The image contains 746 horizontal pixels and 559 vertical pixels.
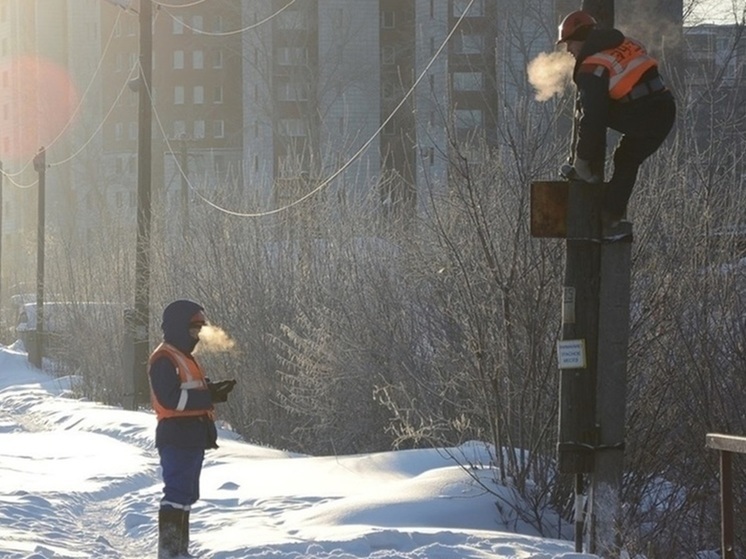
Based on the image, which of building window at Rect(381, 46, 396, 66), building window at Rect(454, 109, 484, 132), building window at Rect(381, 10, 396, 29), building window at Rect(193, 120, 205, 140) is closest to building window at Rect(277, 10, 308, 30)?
building window at Rect(381, 46, 396, 66)

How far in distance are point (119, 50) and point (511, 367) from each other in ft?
271

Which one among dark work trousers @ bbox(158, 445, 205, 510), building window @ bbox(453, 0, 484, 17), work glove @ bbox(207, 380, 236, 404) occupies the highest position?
building window @ bbox(453, 0, 484, 17)

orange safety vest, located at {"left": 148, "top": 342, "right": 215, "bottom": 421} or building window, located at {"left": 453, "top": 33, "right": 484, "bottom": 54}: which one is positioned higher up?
building window, located at {"left": 453, "top": 33, "right": 484, "bottom": 54}

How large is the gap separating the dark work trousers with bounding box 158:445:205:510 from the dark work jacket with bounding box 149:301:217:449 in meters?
0.06

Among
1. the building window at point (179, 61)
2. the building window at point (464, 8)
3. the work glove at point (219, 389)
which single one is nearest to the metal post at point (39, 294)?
the building window at point (464, 8)

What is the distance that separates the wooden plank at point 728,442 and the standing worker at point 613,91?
178cm

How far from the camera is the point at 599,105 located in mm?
7773

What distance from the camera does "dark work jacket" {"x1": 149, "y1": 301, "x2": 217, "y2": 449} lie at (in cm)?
886

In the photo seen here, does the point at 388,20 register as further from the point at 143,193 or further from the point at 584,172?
the point at 584,172

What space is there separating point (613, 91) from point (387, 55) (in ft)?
207

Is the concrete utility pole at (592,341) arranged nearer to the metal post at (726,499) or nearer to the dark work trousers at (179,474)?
the metal post at (726,499)

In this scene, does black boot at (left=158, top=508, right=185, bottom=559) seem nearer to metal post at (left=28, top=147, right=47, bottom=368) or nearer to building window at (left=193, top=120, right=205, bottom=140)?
metal post at (left=28, top=147, right=47, bottom=368)

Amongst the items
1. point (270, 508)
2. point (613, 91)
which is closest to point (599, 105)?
point (613, 91)

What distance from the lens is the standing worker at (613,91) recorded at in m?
7.76
